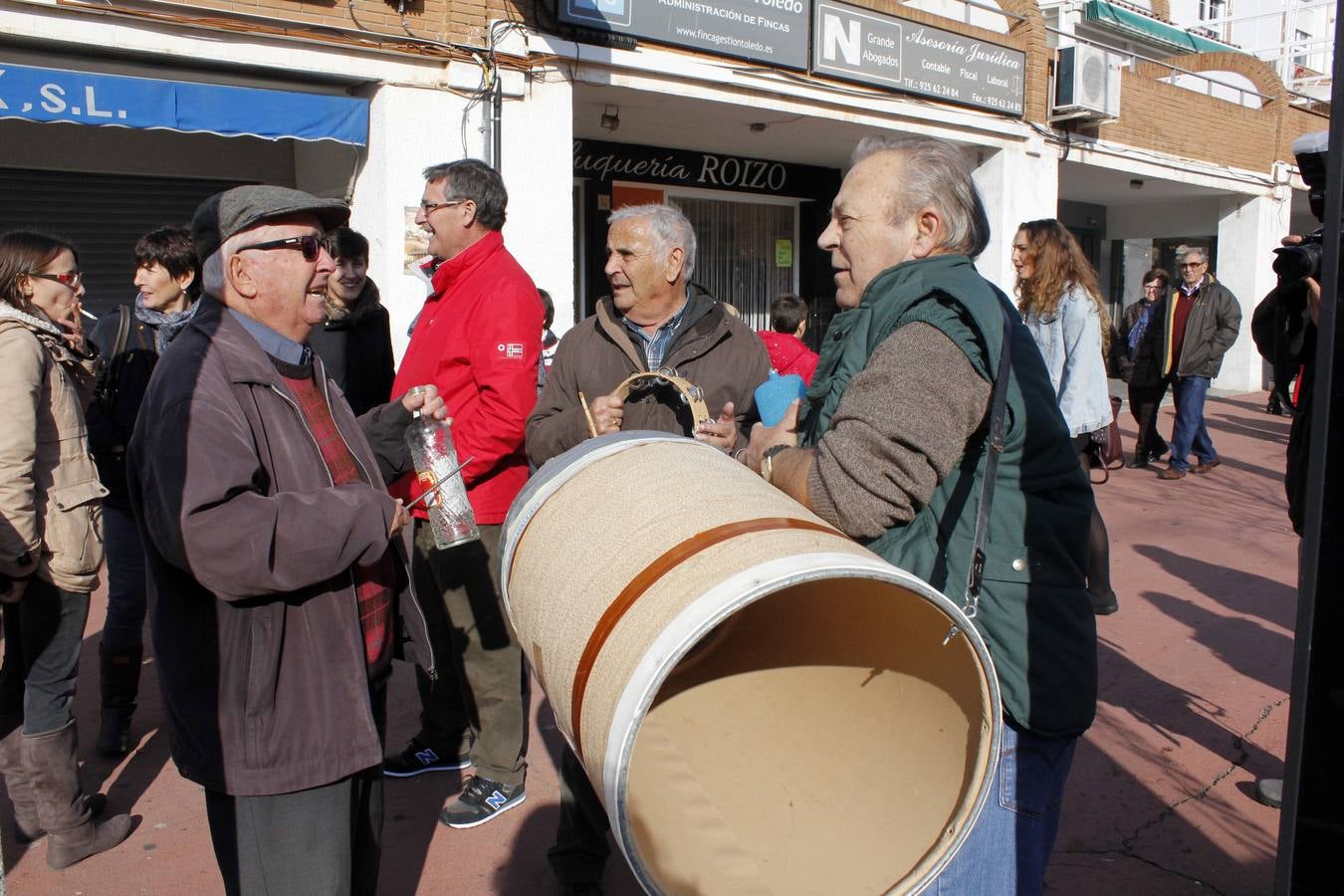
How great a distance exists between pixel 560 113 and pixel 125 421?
5.64 meters

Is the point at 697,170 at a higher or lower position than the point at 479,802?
higher

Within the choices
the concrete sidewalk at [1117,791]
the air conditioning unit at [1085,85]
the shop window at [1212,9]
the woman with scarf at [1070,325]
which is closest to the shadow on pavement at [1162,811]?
the concrete sidewalk at [1117,791]

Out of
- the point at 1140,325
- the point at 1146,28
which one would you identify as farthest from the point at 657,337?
the point at 1146,28

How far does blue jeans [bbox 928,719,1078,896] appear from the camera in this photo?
1929 mm

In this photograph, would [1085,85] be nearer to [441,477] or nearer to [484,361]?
[484,361]

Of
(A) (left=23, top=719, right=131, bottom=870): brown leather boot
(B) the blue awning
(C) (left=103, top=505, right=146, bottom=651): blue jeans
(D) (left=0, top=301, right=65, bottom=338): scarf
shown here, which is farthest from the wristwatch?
(B) the blue awning

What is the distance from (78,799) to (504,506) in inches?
65.5

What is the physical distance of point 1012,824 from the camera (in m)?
1.96

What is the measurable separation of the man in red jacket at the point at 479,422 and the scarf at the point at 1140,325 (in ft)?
29.2

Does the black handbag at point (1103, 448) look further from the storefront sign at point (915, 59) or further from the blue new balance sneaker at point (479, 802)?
the storefront sign at point (915, 59)

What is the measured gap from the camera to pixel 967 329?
177 cm

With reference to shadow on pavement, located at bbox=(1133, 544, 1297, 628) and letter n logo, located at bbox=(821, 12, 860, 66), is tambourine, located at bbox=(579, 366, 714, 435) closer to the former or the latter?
A: shadow on pavement, located at bbox=(1133, 544, 1297, 628)

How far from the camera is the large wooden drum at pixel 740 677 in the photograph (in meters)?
1.35

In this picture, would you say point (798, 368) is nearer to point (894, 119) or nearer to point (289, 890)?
point (289, 890)
